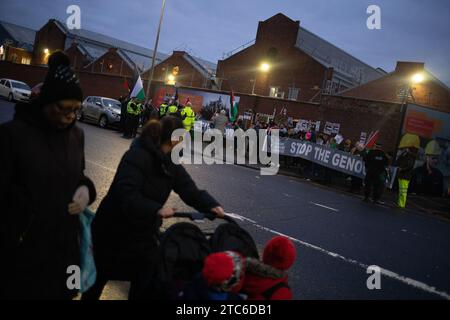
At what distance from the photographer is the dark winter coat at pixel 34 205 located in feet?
6.39

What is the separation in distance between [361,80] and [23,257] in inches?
1848

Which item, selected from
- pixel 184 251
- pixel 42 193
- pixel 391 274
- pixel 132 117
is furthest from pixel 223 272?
pixel 132 117

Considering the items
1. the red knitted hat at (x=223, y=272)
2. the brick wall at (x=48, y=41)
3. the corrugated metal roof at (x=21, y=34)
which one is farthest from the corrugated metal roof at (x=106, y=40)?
the red knitted hat at (x=223, y=272)

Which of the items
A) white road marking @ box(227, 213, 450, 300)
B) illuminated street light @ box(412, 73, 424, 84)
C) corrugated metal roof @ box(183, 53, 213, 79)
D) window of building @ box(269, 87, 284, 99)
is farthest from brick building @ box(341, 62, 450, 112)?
white road marking @ box(227, 213, 450, 300)

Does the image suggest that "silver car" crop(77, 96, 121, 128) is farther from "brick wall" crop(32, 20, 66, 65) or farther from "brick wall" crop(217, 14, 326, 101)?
"brick wall" crop(32, 20, 66, 65)

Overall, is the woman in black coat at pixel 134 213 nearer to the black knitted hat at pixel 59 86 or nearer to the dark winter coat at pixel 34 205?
the dark winter coat at pixel 34 205

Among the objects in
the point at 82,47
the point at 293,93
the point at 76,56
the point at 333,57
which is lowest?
the point at 293,93

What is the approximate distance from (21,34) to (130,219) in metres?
81.3

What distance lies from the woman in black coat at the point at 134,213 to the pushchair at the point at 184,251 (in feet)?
0.59

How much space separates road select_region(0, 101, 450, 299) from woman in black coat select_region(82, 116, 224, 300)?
3.46 ft

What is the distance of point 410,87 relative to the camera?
114 ft

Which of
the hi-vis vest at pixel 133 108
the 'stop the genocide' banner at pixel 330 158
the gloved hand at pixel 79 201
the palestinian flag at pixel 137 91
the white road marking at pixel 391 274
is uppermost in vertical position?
the palestinian flag at pixel 137 91

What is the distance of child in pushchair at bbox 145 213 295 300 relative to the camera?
2135 millimetres

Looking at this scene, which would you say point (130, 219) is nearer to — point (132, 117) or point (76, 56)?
point (132, 117)
